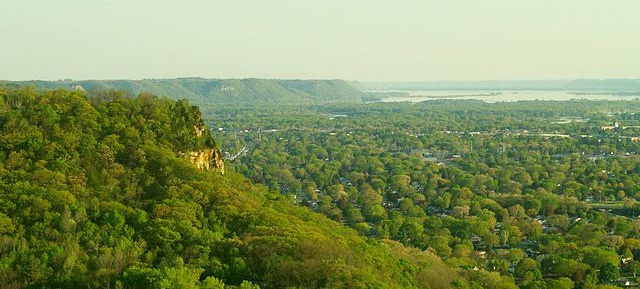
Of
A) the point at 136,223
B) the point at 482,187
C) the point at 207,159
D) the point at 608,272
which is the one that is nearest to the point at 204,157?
the point at 207,159

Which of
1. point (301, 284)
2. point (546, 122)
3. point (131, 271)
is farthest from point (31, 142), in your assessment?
point (546, 122)

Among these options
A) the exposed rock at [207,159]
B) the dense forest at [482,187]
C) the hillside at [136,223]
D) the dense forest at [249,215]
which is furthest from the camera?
the dense forest at [482,187]

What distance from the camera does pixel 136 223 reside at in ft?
98.7

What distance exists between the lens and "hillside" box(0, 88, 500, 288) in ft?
83.7

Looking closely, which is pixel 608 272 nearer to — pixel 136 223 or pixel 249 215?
pixel 249 215

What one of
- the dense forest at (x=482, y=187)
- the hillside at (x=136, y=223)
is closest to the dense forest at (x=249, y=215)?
the hillside at (x=136, y=223)

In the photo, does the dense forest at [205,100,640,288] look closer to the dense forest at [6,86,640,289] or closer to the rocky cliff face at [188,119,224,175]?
the dense forest at [6,86,640,289]

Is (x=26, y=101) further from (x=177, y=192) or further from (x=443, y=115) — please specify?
(x=443, y=115)

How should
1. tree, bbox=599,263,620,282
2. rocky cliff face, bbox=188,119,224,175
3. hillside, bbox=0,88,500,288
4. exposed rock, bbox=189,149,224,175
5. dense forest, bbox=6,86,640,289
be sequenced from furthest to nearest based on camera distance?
rocky cliff face, bbox=188,119,224,175
exposed rock, bbox=189,149,224,175
tree, bbox=599,263,620,282
dense forest, bbox=6,86,640,289
hillside, bbox=0,88,500,288

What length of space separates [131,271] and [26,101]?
70.9ft

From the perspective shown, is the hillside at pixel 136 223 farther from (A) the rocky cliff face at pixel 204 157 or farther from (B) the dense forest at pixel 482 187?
(B) the dense forest at pixel 482 187

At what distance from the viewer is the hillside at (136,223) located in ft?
83.7

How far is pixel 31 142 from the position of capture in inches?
1351

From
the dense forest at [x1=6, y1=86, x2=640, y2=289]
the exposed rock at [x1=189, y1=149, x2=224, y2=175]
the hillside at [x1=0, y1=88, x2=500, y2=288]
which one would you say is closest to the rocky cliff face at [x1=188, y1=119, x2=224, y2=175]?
the exposed rock at [x1=189, y1=149, x2=224, y2=175]
